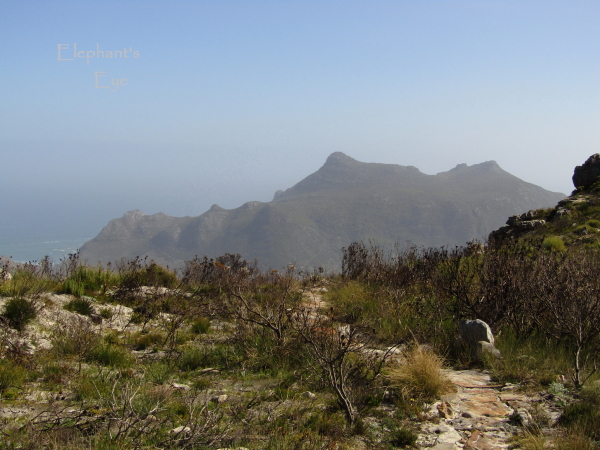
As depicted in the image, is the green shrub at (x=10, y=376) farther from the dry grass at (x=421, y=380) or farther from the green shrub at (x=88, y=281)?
the dry grass at (x=421, y=380)

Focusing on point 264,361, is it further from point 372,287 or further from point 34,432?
point 372,287

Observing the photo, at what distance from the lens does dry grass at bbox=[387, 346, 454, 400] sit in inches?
177

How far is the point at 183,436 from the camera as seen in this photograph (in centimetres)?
355

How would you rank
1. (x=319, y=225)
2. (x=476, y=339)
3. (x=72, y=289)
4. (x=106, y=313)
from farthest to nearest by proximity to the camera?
1. (x=319, y=225)
2. (x=72, y=289)
3. (x=106, y=313)
4. (x=476, y=339)

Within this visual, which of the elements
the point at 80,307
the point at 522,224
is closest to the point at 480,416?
the point at 80,307

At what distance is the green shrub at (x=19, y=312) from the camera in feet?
20.2

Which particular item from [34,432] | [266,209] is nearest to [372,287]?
[34,432]

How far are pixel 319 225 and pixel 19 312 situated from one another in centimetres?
15131

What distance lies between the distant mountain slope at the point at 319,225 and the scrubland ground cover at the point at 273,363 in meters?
122

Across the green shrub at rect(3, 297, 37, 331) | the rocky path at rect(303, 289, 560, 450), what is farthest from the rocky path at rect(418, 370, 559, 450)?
the green shrub at rect(3, 297, 37, 331)

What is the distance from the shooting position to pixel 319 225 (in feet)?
516

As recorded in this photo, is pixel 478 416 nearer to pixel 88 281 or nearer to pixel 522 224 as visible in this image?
pixel 88 281

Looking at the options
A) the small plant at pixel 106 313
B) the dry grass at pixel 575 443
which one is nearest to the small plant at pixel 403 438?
the dry grass at pixel 575 443

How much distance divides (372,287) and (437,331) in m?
4.85
